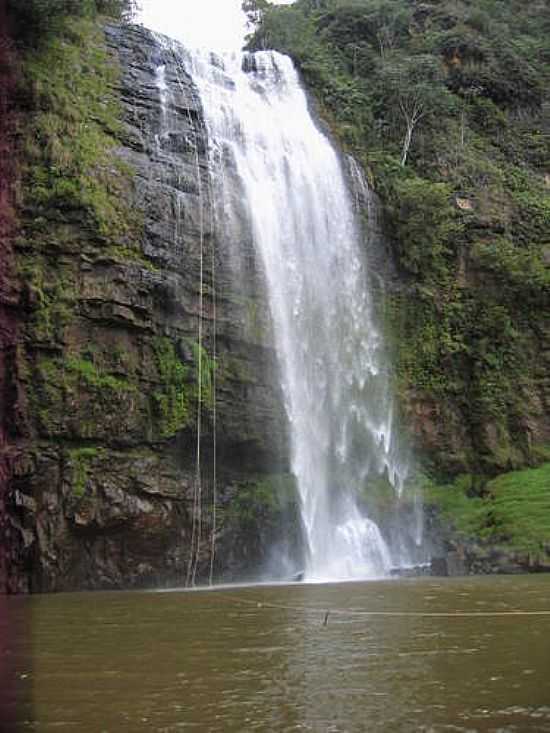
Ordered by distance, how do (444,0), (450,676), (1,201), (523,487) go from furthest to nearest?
(444,0) < (523,487) < (1,201) < (450,676)

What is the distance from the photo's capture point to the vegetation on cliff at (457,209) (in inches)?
850

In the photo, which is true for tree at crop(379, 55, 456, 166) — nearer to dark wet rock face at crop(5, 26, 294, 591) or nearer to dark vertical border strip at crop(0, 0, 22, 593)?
dark wet rock face at crop(5, 26, 294, 591)

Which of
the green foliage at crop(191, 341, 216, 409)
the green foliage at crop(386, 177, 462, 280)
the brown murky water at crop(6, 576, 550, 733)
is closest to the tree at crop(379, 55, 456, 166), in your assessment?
the green foliage at crop(386, 177, 462, 280)

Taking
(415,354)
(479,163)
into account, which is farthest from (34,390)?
(479,163)

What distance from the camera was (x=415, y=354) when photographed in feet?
72.2

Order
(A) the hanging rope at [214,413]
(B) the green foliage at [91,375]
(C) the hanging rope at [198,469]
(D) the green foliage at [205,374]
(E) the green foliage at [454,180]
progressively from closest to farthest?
1. (B) the green foliage at [91,375]
2. (C) the hanging rope at [198,469]
3. (A) the hanging rope at [214,413]
4. (D) the green foliage at [205,374]
5. (E) the green foliage at [454,180]

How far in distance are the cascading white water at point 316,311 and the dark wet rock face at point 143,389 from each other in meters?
0.76

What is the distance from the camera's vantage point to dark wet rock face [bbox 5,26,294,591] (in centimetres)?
1446

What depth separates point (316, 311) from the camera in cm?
2002

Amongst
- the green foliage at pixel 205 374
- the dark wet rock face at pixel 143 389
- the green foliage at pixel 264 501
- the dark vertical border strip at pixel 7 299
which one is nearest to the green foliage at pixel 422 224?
the dark wet rock face at pixel 143 389

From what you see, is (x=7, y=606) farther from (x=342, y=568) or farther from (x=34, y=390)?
(x=342, y=568)

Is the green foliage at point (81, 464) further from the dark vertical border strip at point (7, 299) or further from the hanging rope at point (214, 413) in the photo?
the hanging rope at point (214, 413)

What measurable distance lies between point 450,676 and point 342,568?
12439 mm

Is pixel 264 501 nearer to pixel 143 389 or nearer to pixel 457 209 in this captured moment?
pixel 143 389
